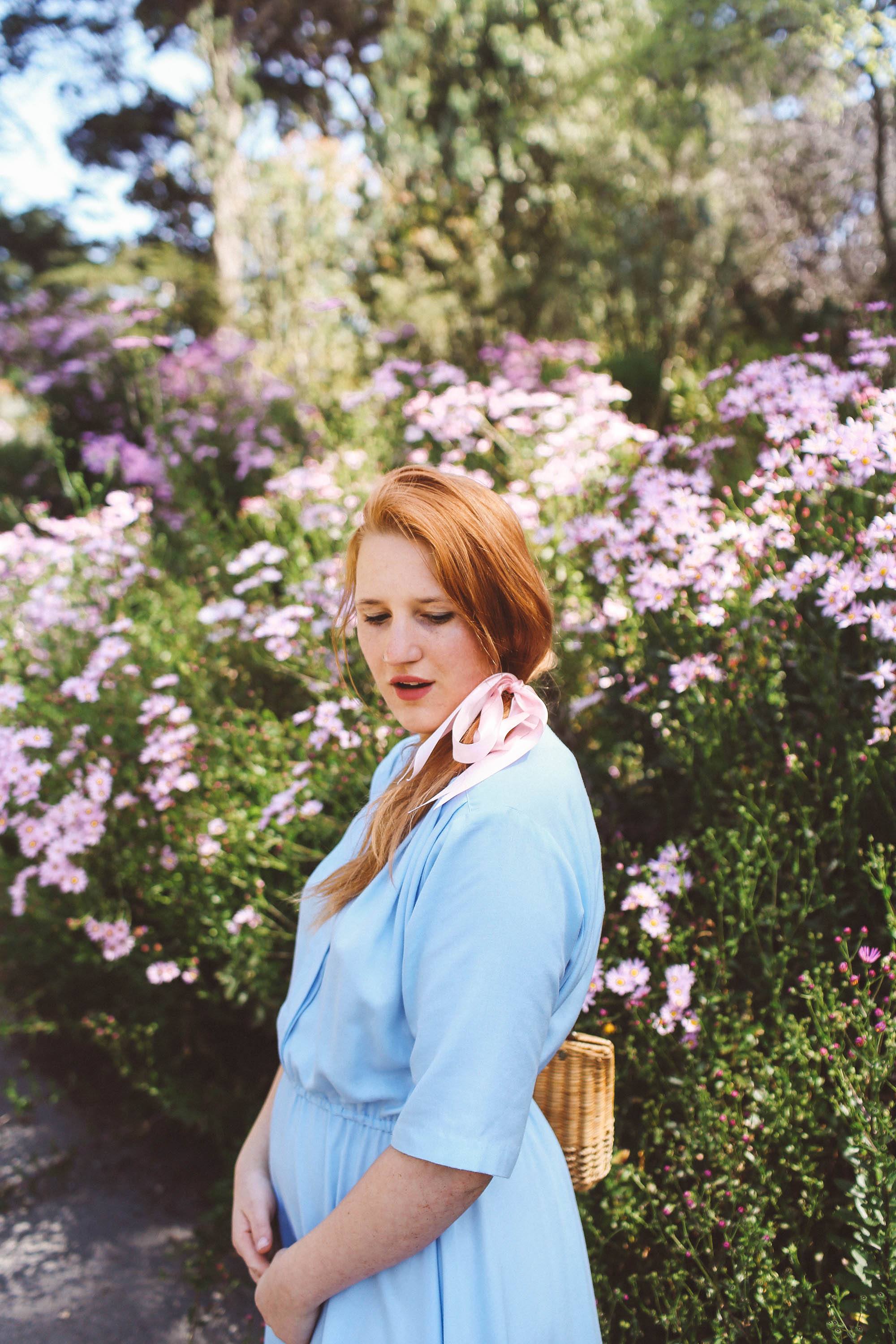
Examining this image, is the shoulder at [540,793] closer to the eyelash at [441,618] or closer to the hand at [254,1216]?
the eyelash at [441,618]

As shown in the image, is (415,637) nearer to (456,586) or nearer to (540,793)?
(456,586)

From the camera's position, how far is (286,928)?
233 cm

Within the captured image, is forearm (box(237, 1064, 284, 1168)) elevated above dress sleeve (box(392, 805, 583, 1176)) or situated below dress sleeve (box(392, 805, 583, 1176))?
below

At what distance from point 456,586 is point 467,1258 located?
77 centimetres

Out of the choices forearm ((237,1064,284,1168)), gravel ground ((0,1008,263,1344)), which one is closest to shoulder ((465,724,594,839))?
forearm ((237,1064,284,1168))

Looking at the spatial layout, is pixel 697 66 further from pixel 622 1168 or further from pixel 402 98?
pixel 622 1168

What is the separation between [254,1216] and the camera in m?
1.17

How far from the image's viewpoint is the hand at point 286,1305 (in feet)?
3.13

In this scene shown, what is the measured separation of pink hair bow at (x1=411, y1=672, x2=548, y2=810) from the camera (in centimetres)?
93

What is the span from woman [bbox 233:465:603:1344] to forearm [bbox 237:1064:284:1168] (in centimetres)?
6

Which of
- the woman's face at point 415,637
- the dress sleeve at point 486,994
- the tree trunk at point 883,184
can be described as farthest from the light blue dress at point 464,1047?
the tree trunk at point 883,184

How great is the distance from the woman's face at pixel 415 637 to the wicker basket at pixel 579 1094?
2.08 feet

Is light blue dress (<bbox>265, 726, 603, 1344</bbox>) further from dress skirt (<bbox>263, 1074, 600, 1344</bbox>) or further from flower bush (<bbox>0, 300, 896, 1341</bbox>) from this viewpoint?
flower bush (<bbox>0, 300, 896, 1341</bbox>)

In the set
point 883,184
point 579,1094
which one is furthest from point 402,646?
point 883,184
